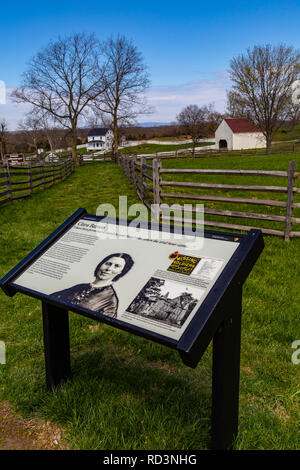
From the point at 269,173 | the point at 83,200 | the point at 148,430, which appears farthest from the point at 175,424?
the point at 83,200

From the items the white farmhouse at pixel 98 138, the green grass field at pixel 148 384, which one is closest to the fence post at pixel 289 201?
the green grass field at pixel 148 384

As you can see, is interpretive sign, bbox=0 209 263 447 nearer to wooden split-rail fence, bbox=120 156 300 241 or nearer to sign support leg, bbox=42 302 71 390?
sign support leg, bbox=42 302 71 390

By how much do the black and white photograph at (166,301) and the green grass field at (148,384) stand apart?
95cm

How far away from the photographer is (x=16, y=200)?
44.3 ft

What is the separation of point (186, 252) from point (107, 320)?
691 mm

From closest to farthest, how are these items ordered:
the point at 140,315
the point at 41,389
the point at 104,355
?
the point at 140,315, the point at 41,389, the point at 104,355

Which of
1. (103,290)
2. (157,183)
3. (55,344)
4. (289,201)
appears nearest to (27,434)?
(55,344)

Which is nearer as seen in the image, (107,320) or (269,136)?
(107,320)

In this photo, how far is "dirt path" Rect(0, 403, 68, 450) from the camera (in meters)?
2.52

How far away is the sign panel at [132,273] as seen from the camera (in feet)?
6.89

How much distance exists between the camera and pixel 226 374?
223 cm

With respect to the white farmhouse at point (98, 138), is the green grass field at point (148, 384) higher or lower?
lower

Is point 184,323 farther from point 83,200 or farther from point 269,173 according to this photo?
point 83,200

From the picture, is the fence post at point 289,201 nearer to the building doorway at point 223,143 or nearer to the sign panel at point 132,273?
the sign panel at point 132,273
